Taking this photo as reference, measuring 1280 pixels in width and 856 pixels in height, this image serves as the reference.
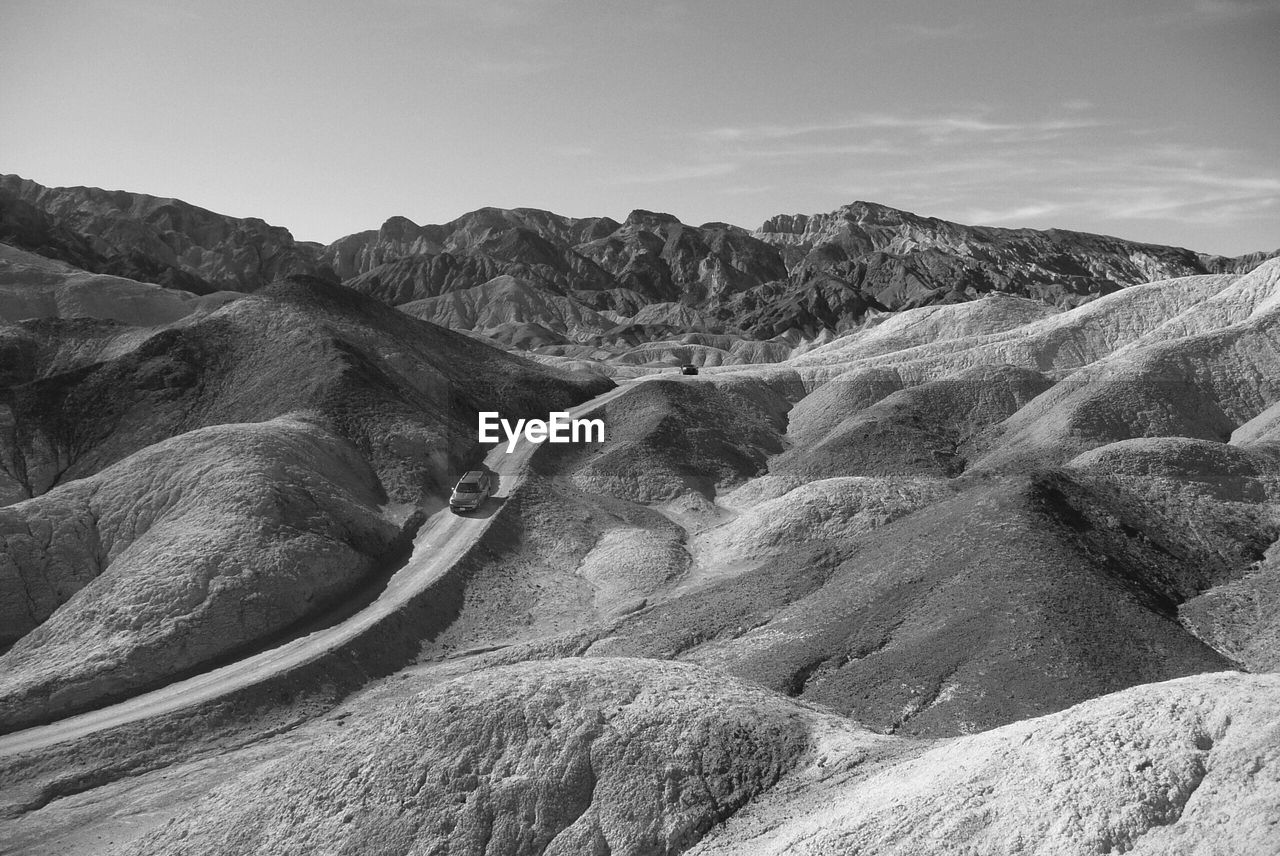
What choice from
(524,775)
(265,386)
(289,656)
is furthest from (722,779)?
(265,386)

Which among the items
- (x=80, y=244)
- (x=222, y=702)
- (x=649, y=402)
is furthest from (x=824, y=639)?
(x=80, y=244)

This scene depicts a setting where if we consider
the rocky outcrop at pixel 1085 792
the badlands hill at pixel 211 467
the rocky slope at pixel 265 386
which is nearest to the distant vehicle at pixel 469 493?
the badlands hill at pixel 211 467

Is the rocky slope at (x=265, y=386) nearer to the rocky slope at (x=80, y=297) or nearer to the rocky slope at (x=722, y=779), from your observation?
the rocky slope at (x=80, y=297)

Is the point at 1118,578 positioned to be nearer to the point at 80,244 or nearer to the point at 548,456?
the point at 548,456

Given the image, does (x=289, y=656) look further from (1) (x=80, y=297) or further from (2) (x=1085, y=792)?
(1) (x=80, y=297)

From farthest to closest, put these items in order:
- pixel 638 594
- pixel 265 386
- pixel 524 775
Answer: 1. pixel 265 386
2. pixel 638 594
3. pixel 524 775
